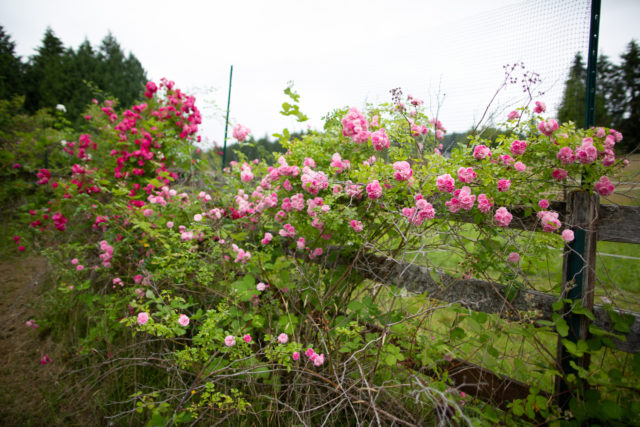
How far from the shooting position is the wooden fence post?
1413 mm

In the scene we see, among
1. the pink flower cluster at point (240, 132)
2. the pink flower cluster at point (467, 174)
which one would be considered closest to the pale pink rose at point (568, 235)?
the pink flower cluster at point (467, 174)

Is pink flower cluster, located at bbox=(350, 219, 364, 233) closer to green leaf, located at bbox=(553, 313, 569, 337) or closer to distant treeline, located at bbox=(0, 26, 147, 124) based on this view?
green leaf, located at bbox=(553, 313, 569, 337)

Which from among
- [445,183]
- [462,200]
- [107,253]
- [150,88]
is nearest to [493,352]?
[462,200]

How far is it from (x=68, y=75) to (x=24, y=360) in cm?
2329

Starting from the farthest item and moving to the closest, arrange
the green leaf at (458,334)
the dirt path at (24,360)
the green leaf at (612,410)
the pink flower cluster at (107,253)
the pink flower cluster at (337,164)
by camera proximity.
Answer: the pink flower cluster at (107,253) → the dirt path at (24,360) → the pink flower cluster at (337,164) → the green leaf at (458,334) → the green leaf at (612,410)

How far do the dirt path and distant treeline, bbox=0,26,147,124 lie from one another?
15.0 m

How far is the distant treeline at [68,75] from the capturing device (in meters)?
16.9

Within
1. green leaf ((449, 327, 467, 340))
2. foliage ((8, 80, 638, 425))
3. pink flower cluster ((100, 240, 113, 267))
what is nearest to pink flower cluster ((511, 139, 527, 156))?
foliage ((8, 80, 638, 425))

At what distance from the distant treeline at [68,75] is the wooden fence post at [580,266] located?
18.3 metres

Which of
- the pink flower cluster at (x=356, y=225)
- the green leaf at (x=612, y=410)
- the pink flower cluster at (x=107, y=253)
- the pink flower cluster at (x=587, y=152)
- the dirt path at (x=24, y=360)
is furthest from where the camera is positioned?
the pink flower cluster at (x=107, y=253)

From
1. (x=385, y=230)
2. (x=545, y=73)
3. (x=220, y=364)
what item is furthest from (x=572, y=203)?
(x=220, y=364)

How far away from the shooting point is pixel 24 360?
88.7 inches

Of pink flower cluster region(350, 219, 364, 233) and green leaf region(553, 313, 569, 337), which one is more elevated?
pink flower cluster region(350, 219, 364, 233)

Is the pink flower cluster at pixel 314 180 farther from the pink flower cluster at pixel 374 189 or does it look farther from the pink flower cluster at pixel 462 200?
the pink flower cluster at pixel 462 200
